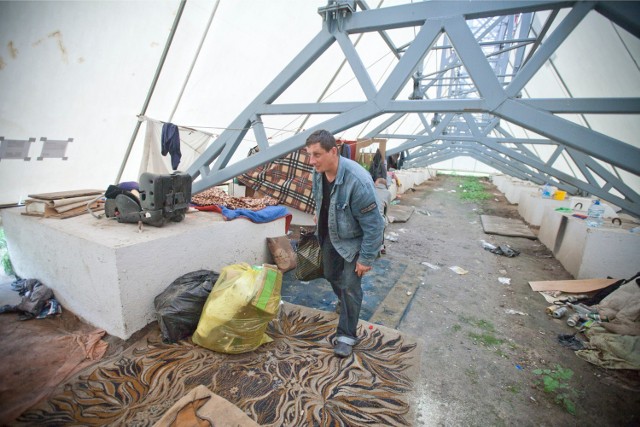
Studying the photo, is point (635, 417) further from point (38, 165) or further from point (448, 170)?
point (448, 170)

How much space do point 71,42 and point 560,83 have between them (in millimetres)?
7761

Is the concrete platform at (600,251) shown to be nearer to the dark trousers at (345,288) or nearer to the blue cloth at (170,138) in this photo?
the dark trousers at (345,288)

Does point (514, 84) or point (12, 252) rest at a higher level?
point (514, 84)

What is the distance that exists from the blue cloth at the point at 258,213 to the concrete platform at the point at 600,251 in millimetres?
4577

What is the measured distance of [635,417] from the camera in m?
2.04

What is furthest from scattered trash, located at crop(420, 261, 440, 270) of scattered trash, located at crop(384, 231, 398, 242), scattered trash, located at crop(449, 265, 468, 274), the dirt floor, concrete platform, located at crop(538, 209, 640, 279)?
concrete platform, located at crop(538, 209, 640, 279)

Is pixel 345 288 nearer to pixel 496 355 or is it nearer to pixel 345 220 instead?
pixel 345 220

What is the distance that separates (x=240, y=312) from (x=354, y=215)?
3.91 ft

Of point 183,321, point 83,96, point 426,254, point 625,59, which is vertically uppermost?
point 625,59

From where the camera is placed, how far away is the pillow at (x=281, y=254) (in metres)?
4.13

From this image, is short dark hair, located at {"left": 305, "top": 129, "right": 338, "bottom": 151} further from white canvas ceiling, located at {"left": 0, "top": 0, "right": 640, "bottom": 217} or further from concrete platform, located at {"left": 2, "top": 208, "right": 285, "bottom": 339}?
white canvas ceiling, located at {"left": 0, "top": 0, "right": 640, "bottom": 217}

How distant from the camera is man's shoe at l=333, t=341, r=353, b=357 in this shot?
242 cm

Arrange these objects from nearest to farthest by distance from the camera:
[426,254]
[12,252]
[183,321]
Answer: [183,321] → [12,252] → [426,254]

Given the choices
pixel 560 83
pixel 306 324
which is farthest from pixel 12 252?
pixel 560 83
